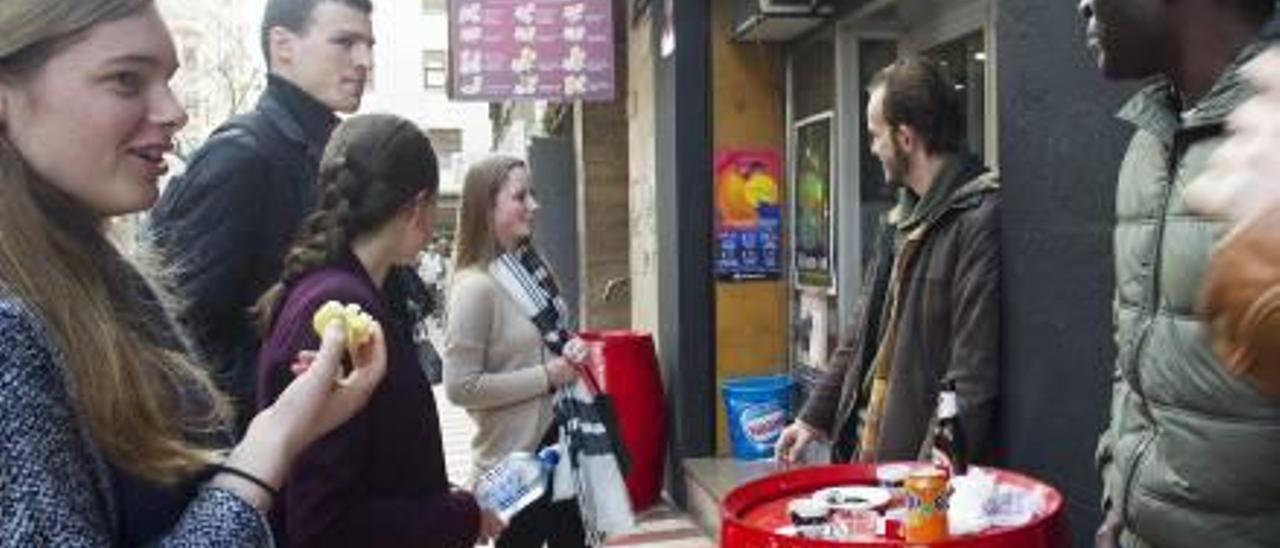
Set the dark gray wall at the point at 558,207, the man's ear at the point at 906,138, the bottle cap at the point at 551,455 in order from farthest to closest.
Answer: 1. the dark gray wall at the point at 558,207
2. the bottle cap at the point at 551,455
3. the man's ear at the point at 906,138

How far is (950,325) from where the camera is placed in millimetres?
3168

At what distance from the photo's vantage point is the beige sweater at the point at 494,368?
13.2 ft

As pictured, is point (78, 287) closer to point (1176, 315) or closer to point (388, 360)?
point (388, 360)

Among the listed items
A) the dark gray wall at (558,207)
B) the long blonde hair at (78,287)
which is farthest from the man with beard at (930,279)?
the dark gray wall at (558,207)

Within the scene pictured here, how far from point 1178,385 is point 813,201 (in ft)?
14.8

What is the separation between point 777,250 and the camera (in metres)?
6.67

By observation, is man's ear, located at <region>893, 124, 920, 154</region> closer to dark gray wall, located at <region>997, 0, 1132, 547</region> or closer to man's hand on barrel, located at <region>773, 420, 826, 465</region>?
dark gray wall, located at <region>997, 0, 1132, 547</region>

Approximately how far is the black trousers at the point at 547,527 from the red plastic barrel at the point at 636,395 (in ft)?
8.03

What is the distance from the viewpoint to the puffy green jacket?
178cm

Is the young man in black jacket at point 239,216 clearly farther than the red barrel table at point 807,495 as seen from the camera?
Yes

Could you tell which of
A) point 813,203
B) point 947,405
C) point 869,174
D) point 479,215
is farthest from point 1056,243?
point 813,203

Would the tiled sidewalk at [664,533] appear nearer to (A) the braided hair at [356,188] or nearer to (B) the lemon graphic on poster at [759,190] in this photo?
(B) the lemon graphic on poster at [759,190]

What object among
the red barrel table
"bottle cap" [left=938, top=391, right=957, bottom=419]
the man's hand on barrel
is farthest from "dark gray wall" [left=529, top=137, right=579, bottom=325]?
the red barrel table

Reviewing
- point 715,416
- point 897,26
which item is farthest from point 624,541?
point 897,26
